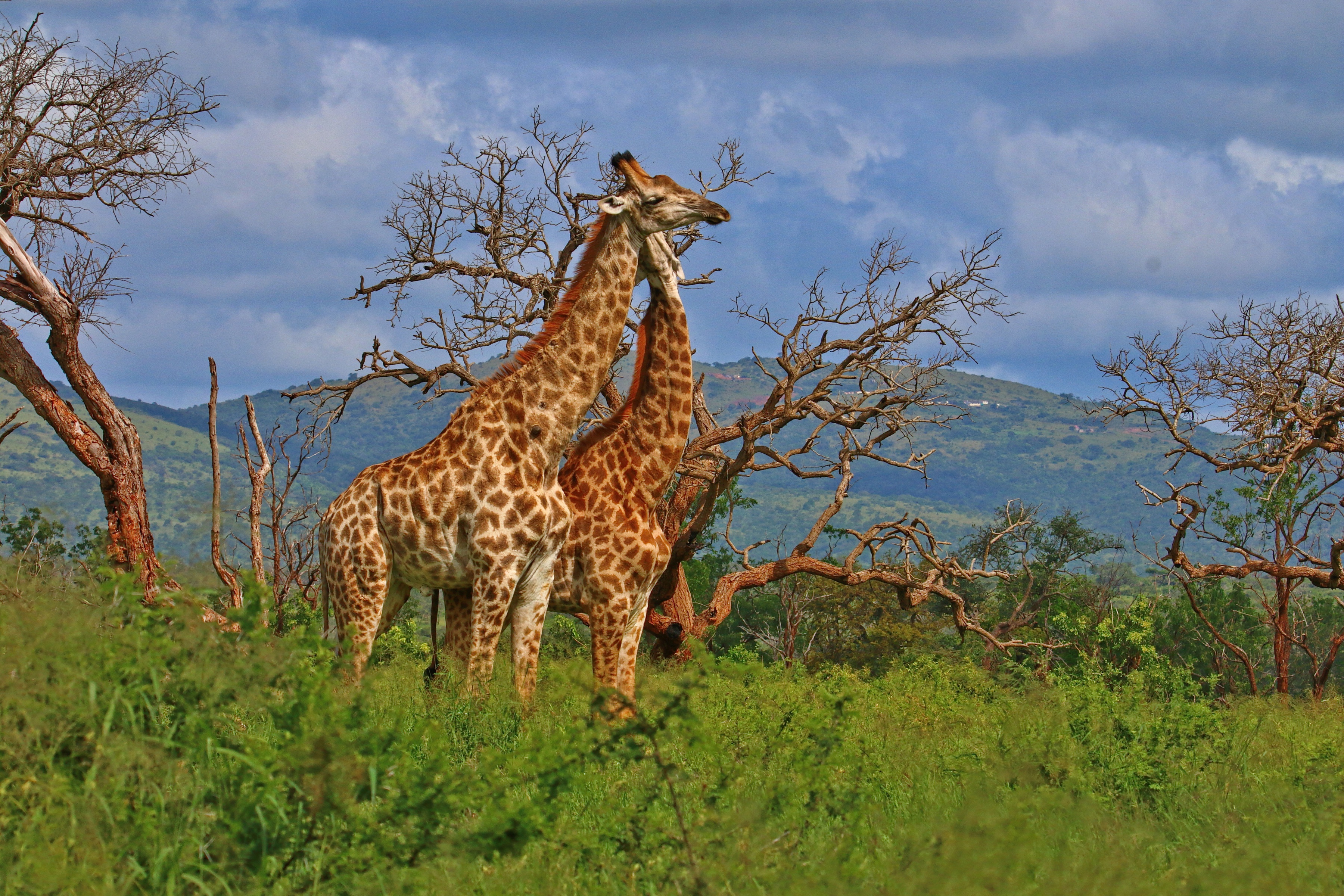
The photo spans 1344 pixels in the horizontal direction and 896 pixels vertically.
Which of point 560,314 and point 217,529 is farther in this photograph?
point 217,529

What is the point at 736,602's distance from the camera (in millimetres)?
37688

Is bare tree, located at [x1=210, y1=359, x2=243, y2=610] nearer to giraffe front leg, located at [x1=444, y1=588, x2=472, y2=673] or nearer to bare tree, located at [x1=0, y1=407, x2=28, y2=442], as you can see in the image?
bare tree, located at [x1=0, y1=407, x2=28, y2=442]

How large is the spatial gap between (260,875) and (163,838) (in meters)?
0.36

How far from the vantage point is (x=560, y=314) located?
859cm

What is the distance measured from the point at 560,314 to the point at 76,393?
6.72 metres

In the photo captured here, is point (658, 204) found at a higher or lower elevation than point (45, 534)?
higher

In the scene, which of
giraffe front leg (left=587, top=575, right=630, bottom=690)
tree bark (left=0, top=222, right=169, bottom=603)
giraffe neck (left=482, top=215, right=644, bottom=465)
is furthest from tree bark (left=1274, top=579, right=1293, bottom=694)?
tree bark (left=0, top=222, right=169, bottom=603)

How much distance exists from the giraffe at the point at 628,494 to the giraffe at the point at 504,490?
1.02ft

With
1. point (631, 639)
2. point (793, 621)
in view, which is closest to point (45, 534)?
point (793, 621)

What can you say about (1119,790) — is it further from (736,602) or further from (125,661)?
(736,602)

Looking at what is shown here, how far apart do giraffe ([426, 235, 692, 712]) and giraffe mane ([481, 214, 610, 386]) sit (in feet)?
1.34

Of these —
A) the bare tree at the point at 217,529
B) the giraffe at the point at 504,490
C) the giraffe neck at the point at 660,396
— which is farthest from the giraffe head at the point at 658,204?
the bare tree at the point at 217,529

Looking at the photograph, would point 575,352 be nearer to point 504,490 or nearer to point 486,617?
point 504,490

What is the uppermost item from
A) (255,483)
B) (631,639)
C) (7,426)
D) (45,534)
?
(7,426)
